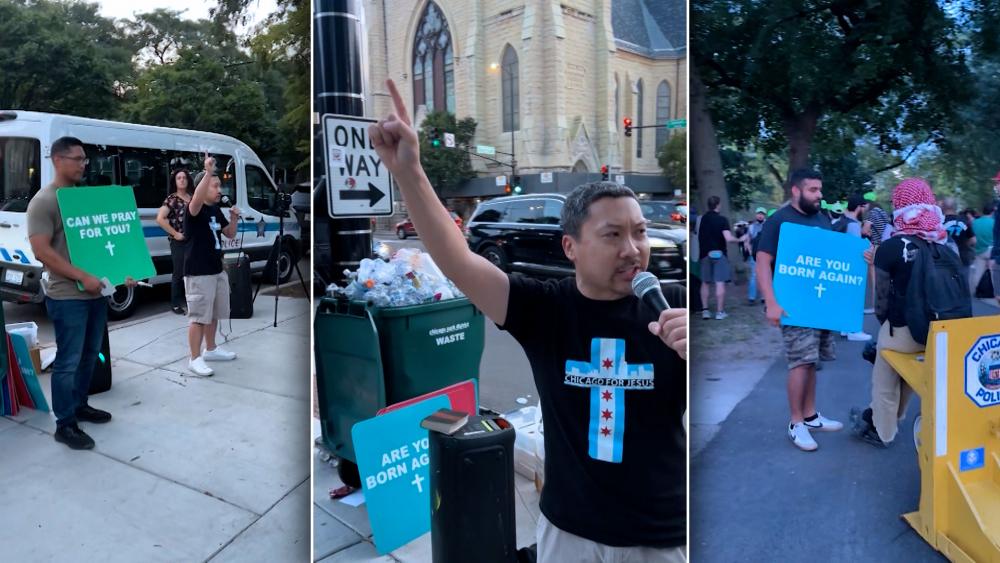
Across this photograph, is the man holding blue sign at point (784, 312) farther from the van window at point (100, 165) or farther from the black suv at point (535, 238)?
the van window at point (100, 165)

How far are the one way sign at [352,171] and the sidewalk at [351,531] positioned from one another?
1312 millimetres

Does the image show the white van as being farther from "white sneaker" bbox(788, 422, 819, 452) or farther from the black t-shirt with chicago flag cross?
the black t-shirt with chicago flag cross

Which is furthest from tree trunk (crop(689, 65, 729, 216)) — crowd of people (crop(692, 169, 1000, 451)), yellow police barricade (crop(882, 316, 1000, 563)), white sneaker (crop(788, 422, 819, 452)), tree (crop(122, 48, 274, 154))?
tree (crop(122, 48, 274, 154))

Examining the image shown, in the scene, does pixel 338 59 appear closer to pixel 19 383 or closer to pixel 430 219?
pixel 430 219

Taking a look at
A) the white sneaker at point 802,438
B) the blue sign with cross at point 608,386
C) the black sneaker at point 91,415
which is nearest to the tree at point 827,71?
the white sneaker at point 802,438

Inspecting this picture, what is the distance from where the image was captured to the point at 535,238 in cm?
416

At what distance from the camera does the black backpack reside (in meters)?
3.50

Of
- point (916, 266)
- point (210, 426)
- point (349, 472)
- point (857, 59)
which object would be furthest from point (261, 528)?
point (857, 59)

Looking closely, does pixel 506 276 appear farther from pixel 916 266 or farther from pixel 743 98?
pixel 743 98

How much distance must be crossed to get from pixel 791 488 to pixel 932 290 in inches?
49.4

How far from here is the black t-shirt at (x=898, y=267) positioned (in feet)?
11.8

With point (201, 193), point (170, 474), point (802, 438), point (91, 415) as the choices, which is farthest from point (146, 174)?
point (802, 438)

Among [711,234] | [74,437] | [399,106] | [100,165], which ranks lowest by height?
[74,437]

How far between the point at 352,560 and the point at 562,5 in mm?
2205
